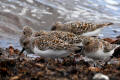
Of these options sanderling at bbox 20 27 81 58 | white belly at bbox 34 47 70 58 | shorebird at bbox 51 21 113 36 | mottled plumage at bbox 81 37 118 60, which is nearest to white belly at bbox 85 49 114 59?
mottled plumage at bbox 81 37 118 60

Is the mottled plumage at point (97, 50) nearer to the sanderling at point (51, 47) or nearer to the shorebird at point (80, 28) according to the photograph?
the sanderling at point (51, 47)

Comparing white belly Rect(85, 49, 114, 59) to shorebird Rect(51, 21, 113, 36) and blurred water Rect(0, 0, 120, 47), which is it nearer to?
shorebird Rect(51, 21, 113, 36)

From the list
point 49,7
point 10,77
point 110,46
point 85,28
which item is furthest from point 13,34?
point 10,77

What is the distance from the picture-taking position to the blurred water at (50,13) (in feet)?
31.7

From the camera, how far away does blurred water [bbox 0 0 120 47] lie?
380 inches

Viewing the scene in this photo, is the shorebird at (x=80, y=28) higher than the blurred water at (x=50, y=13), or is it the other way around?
the blurred water at (x=50, y=13)

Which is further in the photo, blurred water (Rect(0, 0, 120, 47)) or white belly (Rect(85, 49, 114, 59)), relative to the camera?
blurred water (Rect(0, 0, 120, 47))

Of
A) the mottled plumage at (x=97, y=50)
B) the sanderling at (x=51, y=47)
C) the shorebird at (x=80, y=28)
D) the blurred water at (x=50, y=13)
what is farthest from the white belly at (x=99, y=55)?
the blurred water at (x=50, y=13)

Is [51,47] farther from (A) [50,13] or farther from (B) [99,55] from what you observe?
(A) [50,13]

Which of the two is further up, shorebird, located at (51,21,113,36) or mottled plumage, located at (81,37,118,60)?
shorebird, located at (51,21,113,36)

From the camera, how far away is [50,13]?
11398mm

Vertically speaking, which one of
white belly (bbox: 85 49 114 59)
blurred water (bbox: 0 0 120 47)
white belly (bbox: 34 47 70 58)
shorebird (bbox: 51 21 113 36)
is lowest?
white belly (bbox: 85 49 114 59)

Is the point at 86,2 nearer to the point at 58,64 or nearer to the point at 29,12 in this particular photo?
the point at 29,12

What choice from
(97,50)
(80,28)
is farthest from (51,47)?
(80,28)
